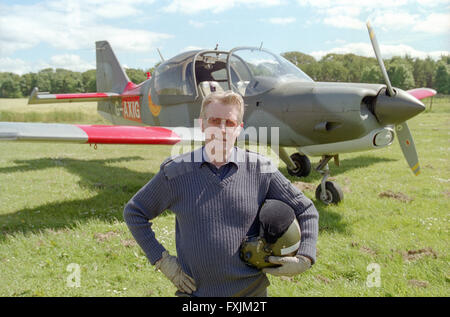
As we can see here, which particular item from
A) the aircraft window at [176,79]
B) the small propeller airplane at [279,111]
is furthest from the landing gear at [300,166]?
the aircraft window at [176,79]

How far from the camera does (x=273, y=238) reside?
164cm

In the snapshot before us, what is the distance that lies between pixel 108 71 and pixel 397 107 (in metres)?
9.37

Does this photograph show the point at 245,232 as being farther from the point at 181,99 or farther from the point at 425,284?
the point at 181,99

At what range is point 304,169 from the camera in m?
7.40

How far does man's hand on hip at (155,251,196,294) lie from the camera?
1.72 metres

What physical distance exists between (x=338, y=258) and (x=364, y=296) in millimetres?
738

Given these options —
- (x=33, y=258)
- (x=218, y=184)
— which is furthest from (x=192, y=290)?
(x=33, y=258)

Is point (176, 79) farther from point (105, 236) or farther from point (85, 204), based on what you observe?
point (105, 236)

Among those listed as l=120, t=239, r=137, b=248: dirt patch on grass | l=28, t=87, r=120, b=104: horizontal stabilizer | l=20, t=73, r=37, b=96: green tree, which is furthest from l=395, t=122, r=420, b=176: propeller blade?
l=20, t=73, r=37, b=96: green tree

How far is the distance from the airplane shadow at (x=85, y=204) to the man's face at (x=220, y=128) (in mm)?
3706

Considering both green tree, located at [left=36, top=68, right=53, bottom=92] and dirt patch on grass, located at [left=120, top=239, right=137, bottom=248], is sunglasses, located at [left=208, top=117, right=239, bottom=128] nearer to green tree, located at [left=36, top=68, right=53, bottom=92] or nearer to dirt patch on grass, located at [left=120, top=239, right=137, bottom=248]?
dirt patch on grass, located at [left=120, top=239, right=137, bottom=248]

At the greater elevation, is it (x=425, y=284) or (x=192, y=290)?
(x=192, y=290)

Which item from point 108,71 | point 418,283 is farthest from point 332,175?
point 108,71

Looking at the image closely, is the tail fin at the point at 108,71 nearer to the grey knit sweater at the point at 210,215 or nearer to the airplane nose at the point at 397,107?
the airplane nose at the point at 397,107
